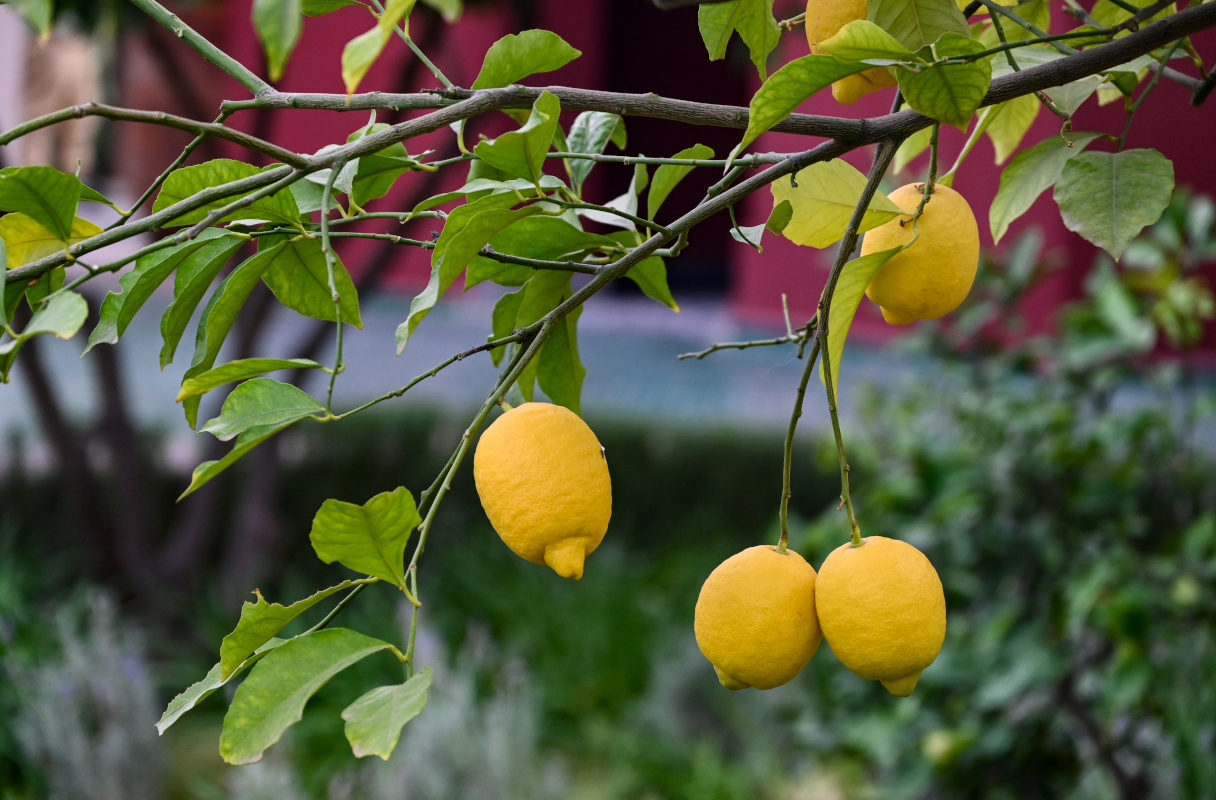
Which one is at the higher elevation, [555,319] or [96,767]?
[555,319]

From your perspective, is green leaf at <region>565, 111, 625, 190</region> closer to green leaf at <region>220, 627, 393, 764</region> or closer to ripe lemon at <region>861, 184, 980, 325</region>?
ripe lemon at <region>861, 184, 980, 325</region>

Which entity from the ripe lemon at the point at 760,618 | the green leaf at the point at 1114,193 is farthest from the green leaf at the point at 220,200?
the green leaf at the point at 1114,193

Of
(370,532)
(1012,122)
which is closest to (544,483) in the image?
(370,532)

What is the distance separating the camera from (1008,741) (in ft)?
4.52

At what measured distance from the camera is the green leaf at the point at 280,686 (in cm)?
34

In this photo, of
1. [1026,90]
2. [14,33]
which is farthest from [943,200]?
[14,33]

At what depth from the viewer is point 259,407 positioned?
14.4 inches

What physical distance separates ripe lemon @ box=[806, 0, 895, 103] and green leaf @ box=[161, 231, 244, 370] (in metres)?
0.24

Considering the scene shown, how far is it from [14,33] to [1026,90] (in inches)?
167

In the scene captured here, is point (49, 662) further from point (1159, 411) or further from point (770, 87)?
point (770, 87)

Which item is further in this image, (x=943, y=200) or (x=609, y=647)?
(x=609, y=647)

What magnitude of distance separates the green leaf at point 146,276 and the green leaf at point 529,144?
0.34 ft

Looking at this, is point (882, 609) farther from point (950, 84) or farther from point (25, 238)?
point (25, 238)

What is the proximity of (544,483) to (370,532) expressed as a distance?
0.07m
